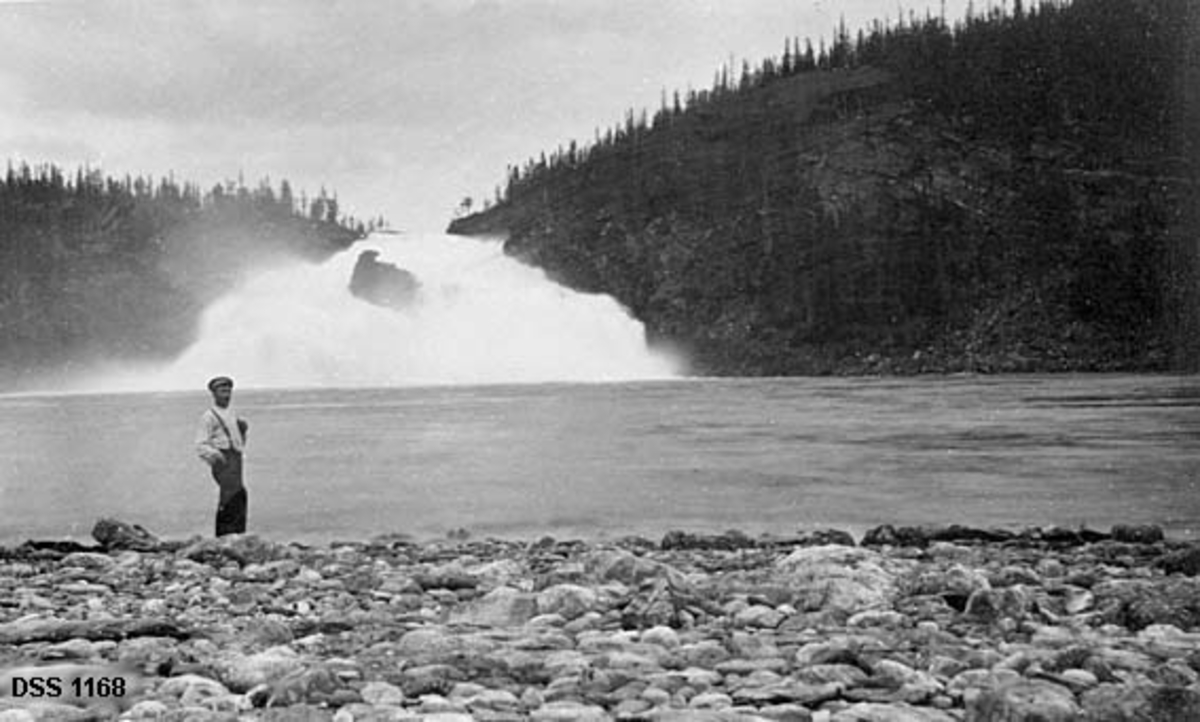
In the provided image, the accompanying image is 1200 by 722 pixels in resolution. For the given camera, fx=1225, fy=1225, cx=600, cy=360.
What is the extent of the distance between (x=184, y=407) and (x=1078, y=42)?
26029 millimetres

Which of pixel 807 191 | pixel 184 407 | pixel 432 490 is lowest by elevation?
pixel 432 490

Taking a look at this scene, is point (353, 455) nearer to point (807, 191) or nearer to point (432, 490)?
point (432, 490)

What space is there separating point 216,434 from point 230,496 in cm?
44

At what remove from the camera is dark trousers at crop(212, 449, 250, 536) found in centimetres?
655

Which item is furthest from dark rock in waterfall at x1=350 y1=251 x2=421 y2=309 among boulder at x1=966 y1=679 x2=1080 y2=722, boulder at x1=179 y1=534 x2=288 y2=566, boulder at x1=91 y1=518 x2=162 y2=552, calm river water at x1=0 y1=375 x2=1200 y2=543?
boulder at x1=966 y1=679 x2=1080 y2=722

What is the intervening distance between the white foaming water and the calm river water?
0.65m

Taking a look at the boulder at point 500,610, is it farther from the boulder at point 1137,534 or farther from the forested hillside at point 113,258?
the forested hillside at point 113,258

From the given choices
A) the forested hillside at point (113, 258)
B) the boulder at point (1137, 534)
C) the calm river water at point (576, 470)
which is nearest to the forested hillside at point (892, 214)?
the calm river water at point (576, 470)

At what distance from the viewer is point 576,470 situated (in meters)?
11.2

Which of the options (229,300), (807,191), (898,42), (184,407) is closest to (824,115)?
(807,191)

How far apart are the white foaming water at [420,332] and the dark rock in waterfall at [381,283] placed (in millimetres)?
264

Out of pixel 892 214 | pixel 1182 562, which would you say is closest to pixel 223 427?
pixel 1182 562

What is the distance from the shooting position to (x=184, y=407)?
10781 mm

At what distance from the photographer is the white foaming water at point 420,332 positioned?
43.3 feet
